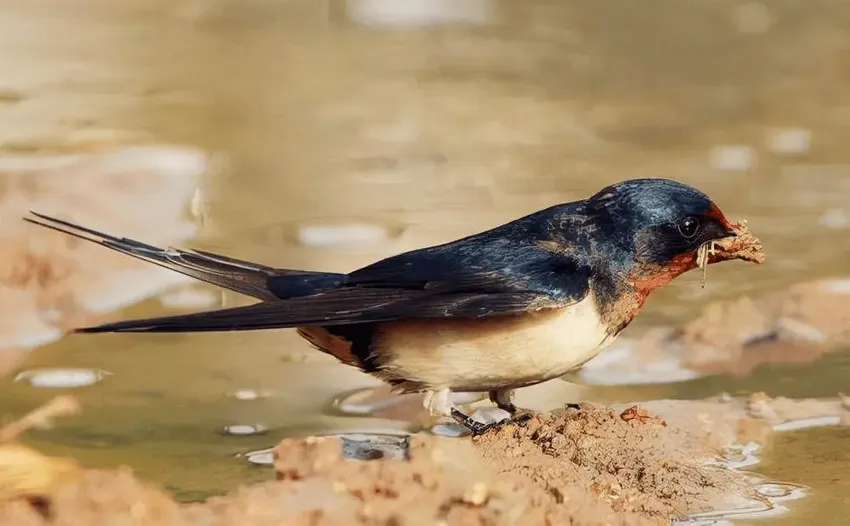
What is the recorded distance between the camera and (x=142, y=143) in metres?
7.67

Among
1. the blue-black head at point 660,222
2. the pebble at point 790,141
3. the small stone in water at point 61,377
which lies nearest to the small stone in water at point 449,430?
the blue-black head at point 660,222

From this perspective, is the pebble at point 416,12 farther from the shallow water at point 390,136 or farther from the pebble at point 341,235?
the pebble at point 341,235

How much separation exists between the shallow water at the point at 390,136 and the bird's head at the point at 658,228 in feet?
1.98

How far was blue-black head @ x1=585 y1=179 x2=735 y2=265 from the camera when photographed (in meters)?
3.87

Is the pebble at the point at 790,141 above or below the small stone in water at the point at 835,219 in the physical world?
above

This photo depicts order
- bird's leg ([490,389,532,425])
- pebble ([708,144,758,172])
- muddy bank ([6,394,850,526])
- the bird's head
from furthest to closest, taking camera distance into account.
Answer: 1. pebble ([708,144,758,172])
2. bird's leg ([490,389,532,425])
3. the bird's head
4. muddy bank ([6,394,850,526])

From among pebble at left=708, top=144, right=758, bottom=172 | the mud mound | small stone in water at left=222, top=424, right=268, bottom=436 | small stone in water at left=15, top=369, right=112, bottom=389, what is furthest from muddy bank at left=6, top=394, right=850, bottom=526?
pebble at left=708, top=144, right=758, bottom=172

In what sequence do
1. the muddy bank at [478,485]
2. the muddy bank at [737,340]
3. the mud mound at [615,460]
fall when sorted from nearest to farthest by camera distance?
the muddy bank at [478,485], the mud mound at [615,460], the muddy bank at [737,340]

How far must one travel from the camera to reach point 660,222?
12.7 feet

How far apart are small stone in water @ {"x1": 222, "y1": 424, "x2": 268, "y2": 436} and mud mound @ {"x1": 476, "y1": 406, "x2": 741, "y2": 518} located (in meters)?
0.93

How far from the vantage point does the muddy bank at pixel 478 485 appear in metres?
2.95

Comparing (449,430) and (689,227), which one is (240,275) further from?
(689,227)

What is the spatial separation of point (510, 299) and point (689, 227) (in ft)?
1.59

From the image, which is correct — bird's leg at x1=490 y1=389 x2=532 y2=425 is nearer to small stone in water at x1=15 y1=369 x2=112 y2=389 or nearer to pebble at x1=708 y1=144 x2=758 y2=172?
small stone in water at x1=15 y1=369 x2=112 y2=389
